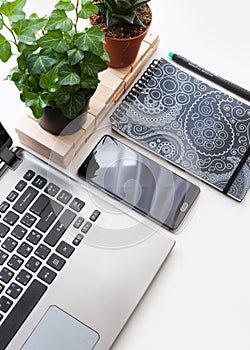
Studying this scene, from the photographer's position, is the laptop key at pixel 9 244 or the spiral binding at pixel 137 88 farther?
the spiral binding at pixel 137 88

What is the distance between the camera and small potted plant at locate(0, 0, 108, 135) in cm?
80

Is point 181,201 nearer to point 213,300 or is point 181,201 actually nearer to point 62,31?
point 213,300

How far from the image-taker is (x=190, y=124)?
0.97 m

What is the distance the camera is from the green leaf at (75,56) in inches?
31.6

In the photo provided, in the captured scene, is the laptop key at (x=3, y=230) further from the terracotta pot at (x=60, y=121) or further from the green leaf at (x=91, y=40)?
the green leaf at (x=91, y=40)

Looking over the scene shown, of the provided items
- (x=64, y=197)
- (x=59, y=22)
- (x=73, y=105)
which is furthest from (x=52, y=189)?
(x=59, y=22)

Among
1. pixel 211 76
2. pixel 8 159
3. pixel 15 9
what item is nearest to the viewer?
pixel 15 9

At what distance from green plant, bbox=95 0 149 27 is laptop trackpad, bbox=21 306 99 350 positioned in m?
0.39

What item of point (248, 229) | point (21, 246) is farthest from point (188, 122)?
point (21, 246)

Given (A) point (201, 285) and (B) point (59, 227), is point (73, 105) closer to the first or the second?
(B) point (59, 227)

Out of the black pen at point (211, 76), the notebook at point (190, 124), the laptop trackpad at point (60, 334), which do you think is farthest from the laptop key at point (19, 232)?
the black pen at point (211, 76)

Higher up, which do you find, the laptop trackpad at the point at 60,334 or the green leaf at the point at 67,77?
the green leaf at the point at 67,77

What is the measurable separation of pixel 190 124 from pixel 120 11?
0.65 feet

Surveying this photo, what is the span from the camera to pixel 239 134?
968 millimetres
